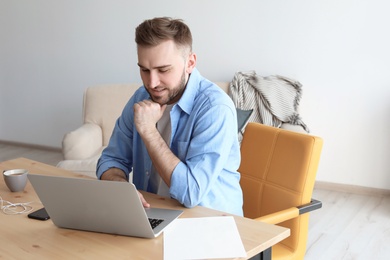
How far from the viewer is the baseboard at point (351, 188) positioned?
12.5ft

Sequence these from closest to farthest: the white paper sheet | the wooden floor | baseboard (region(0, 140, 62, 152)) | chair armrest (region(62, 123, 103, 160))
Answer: the white paper sheet
the wooden floor
chair armrest (region(62, 123, 103, 160))
baseboard (region(0, 140, 62, 152))

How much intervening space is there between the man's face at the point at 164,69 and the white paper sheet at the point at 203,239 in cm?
46

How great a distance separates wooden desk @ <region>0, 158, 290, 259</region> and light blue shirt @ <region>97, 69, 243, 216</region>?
0.09 meters

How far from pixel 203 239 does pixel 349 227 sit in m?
2.07

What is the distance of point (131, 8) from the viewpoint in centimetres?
455

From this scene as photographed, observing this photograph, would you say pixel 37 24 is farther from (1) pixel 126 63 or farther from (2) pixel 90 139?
(2) pixel 90 139

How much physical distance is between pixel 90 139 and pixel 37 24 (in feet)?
6.29

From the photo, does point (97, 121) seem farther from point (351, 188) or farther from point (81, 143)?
point (351, 188)

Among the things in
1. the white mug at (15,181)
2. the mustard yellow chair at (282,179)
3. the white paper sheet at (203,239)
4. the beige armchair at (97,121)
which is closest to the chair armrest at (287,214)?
the mustard yellow chair at (282,179)

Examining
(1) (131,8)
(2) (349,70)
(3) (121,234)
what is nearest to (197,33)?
(1) (131,8)

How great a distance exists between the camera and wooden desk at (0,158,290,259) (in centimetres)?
135

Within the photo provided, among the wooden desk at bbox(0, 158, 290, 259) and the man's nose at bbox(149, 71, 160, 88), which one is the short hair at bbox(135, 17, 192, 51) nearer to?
the man's nose at bbox(149, 71, 160, 88)

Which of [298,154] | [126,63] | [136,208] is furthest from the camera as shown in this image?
[126,63]

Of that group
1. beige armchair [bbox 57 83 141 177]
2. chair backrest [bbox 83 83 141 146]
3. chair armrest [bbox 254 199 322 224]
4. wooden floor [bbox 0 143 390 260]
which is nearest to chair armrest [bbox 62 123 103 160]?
beige armchair [bbox 57 83 141 177]
